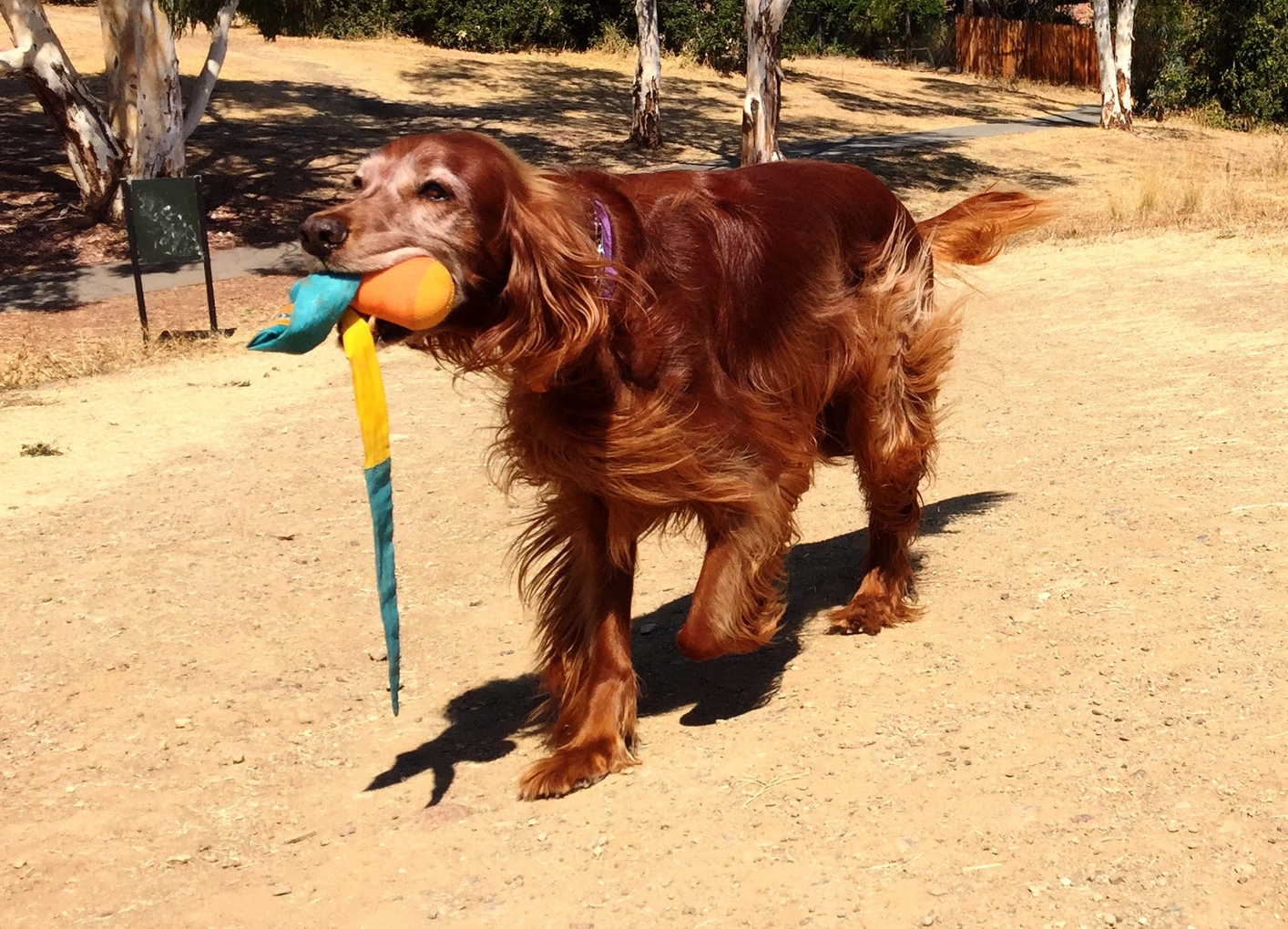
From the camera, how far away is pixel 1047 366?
8.49m

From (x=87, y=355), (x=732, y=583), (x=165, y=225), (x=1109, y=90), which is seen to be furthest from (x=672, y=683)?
(x=1109, y=90)

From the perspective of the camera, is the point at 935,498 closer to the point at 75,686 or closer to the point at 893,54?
the point at 75,686

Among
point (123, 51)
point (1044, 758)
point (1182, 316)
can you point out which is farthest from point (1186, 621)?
point (123, 51)

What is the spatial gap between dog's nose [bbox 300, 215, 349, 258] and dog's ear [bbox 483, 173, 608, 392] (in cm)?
40

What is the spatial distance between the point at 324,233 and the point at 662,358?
3.45ft

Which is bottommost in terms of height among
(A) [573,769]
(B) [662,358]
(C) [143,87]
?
(A) [573,769]

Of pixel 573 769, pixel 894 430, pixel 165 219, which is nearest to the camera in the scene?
pixel 573 769

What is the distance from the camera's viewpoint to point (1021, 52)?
121 feet

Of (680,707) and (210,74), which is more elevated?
(210,74)

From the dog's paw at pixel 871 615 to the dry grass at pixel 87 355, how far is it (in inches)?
265

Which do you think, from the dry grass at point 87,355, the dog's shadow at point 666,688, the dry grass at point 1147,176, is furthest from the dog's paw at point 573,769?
the dry grass at point 87,355

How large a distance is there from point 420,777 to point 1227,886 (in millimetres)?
2280

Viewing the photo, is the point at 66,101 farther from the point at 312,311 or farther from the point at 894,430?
the point at 312,311

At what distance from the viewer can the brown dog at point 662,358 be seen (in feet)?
10.8
